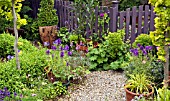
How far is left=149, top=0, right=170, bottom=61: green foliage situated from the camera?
379 centimetres

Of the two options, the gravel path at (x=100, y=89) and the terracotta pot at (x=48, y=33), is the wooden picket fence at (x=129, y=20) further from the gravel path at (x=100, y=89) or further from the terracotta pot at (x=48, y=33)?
the terracotta pot at (x=48, y=33)

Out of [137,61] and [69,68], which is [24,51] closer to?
[69,68]

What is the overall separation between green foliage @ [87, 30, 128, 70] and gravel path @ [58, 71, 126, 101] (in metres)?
0.27

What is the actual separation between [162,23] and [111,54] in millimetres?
2087

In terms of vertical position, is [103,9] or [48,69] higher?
[103,9]

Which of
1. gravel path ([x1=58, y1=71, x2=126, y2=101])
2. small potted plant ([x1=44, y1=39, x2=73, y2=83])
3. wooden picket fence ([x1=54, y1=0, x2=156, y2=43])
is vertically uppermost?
wooden picket fence ([x1=54, y1=0, x2=156, y2=43])

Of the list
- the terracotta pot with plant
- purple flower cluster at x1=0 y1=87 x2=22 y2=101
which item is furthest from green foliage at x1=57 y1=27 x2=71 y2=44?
purple flower cluster at x1=0 y1=87 x2=22 y2=101

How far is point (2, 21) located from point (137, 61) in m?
4.87

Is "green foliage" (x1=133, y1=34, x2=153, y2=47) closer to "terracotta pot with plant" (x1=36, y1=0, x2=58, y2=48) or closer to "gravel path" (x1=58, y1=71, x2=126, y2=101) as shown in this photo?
"gravel path" (x1=58, y1=71, x2=126, y2=101)

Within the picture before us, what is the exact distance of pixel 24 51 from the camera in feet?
19.6

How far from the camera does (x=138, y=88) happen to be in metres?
4.28

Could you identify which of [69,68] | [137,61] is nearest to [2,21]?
[69,68]

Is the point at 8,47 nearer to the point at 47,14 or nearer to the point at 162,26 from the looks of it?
the point at 47,14

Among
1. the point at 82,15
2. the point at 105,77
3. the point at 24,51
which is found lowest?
the point at 105,77
